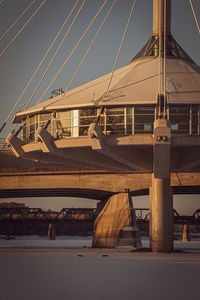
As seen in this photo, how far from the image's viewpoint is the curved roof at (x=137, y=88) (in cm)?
4028

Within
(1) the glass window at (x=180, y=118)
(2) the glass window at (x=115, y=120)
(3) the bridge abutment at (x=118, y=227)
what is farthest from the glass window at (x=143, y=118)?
(3) the bridge abutment at (x=118, y=227)

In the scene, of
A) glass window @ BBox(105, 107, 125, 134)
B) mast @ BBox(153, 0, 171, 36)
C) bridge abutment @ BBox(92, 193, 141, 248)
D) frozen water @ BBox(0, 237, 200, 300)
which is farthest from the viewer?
bridge abutment @ BBox(92, 193, 141, 248)

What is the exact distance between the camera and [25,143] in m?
45.6

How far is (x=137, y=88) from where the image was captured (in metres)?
42.7

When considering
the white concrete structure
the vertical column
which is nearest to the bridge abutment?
the white concrete structure

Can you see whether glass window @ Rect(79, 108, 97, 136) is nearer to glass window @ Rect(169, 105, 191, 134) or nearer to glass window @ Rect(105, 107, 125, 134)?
glass window @ Rect(105, 107, 125, 134)

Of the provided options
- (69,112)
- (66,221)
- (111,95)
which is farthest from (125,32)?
(66,221)

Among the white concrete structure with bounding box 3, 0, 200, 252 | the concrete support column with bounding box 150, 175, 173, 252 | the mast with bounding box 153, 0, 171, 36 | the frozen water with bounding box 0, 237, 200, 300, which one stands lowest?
the frozen water with bounding box 0, 237, 200, 300

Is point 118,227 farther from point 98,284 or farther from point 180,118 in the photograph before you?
point 98,284

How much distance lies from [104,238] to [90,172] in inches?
407

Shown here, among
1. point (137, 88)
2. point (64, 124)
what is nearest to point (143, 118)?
point (137, 88)

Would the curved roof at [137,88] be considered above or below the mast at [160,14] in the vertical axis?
below

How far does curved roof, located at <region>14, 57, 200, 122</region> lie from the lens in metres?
40.3

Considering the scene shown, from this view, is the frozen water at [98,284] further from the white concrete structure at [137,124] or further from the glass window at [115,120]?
the glass window at [115,120]
